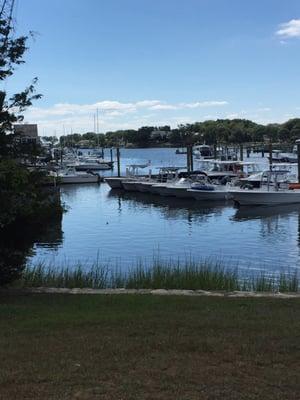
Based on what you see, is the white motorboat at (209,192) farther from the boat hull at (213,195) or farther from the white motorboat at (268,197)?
the white motorboat at (268,197)

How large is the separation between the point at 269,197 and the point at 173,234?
17319mm

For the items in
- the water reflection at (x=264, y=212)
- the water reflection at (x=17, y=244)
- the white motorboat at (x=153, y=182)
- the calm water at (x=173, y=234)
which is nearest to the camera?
the water reflection at (x=17, y=244)

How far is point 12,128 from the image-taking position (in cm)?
1179

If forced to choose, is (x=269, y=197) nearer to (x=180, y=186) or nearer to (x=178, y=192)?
(x=178, y=192)

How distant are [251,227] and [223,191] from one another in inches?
692

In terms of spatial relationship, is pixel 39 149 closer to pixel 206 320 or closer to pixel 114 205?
pixel 206 320

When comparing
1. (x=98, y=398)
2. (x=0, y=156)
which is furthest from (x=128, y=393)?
(x=0, y=156)

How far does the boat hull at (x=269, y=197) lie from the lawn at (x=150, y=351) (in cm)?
4358

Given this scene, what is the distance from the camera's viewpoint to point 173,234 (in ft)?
125

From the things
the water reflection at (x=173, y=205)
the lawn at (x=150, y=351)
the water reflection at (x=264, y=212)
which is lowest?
the water reflection at (x=173, y=205)

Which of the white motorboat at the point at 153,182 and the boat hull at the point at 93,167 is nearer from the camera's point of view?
the white motorboat at the point at 153,182

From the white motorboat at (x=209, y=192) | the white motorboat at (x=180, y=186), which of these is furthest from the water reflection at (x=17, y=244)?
the white motorboat at (x=180, y=186)

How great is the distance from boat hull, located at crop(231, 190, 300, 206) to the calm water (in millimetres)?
1500

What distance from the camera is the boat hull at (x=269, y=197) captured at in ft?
173
